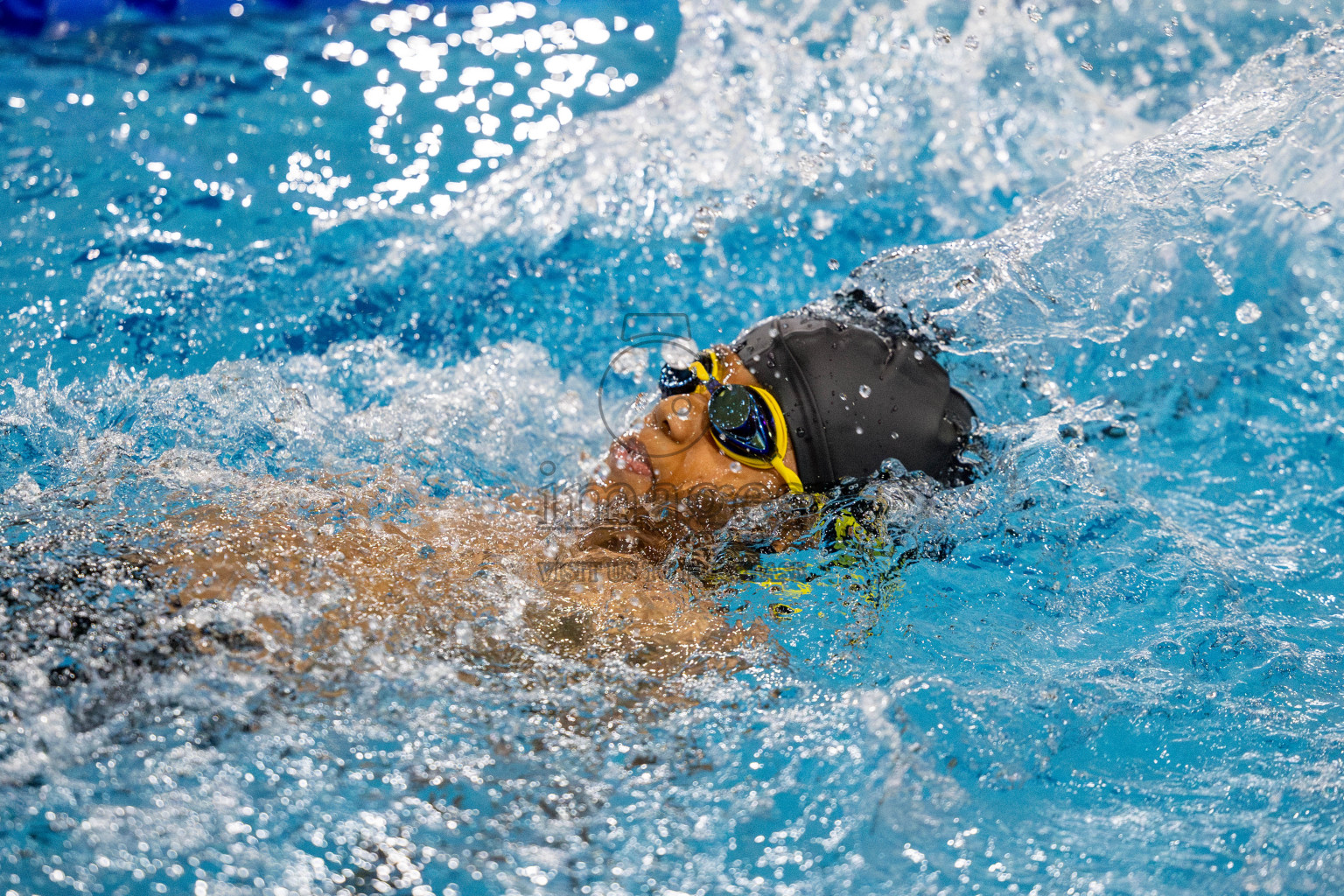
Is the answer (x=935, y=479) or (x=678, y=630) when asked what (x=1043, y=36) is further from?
(x=678, y=630)

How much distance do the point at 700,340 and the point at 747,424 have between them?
4.82ft

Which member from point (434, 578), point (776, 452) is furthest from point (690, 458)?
point (434, 578)

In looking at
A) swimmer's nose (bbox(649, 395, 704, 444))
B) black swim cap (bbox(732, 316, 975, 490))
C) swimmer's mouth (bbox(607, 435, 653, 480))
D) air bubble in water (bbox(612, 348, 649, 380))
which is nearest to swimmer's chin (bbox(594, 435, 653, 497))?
swimmer's mouth (bbox(607, 435, 653, 480))

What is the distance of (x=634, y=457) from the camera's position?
2.62 m

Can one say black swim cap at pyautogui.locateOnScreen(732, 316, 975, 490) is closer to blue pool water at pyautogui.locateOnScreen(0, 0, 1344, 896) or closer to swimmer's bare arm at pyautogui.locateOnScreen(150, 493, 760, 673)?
blue pool water at pyautogui.locateOnScreen(0, 0, 1344, 896)

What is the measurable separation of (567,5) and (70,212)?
8.87 feet

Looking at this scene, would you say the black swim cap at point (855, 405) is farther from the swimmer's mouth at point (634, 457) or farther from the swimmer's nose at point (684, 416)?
the swimmer's mouth at point (634, 457)

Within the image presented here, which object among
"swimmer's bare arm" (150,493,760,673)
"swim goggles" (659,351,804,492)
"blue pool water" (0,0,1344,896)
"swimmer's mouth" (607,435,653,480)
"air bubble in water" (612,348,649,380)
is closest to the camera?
"blue pool water" (0,0,1344,896)

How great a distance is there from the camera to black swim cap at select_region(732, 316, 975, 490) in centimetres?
247

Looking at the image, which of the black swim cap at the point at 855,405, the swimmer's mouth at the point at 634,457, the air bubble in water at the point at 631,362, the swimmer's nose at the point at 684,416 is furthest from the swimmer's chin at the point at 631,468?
the air bubble in water at the point at 631,362

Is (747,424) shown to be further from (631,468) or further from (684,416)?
(631,468)

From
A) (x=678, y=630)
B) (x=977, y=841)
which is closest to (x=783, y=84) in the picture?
(x=678, y=630)

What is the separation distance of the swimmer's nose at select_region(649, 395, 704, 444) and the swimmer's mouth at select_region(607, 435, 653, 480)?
12cm

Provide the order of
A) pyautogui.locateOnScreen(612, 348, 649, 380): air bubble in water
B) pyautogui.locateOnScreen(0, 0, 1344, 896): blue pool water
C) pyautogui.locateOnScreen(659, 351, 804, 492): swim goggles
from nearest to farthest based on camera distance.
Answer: pyautogui.locateOnScreen(0, 0, 1344, 896): blue pool water, pyautogui.locateOnScreen(659, 351, 804, 492): swim goggles, pyautogui.locateOnScreen(612, 348, 649, 380): air bubble in water
